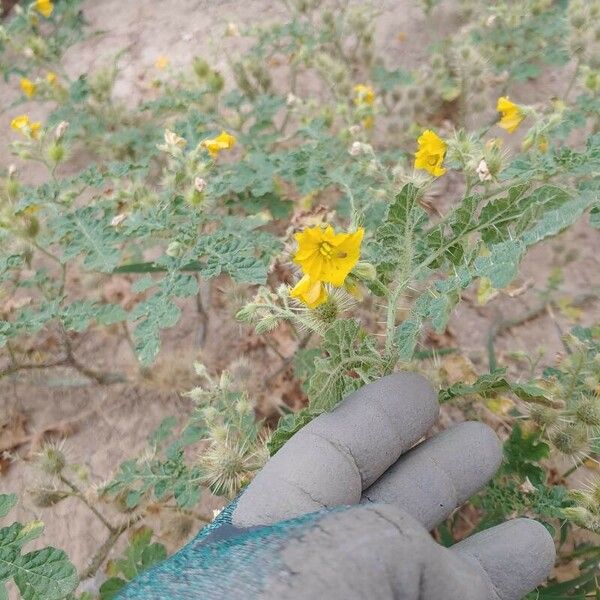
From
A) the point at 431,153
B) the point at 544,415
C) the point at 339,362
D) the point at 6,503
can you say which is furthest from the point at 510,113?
the point at 6,503

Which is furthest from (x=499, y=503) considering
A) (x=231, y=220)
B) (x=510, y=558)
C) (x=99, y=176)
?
(x=99, y=176)

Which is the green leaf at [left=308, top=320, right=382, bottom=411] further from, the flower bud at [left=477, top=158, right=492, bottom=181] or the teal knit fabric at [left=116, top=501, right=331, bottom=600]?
the flower bud at [left=477, top=158, right=492, bottom=181]

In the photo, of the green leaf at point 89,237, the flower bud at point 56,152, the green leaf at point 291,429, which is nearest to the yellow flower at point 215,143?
the green leaf at point 89,237

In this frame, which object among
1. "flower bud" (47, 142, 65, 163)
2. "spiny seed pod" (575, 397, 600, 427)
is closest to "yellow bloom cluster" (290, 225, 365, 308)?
"spiny seed pod" (575, 397, 600, 427)

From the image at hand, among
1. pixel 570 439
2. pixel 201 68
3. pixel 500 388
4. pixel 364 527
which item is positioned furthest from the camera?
pixel 201 68

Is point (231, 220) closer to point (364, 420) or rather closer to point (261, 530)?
point (364, 420)

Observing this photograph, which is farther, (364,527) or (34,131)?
(34,131)

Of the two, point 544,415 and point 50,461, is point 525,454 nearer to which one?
point 544,415
